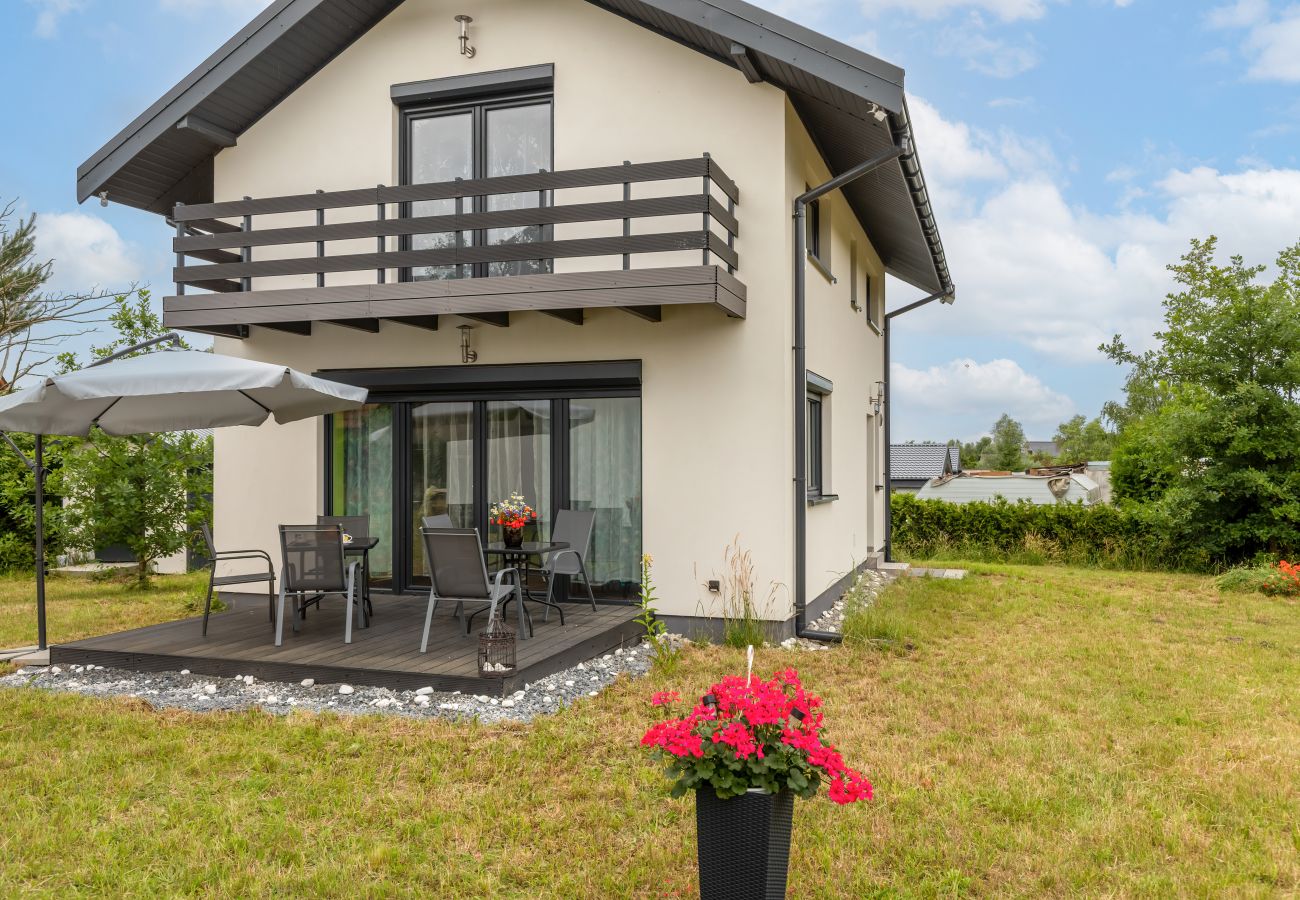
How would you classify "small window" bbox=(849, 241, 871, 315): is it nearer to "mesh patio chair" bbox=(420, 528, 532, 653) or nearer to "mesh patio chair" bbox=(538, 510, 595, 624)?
"mesh patio chair" bbox=(538, 510, 595, 624)

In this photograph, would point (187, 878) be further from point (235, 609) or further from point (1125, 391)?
point (1125, 391)

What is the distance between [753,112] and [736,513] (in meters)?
3.64

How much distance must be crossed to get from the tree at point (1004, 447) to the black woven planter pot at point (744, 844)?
65869mm

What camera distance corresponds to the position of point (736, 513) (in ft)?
26.5

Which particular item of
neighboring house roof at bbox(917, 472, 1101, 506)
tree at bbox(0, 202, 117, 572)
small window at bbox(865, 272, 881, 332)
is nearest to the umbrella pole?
small window at bbox(865, 272, 881, 332)

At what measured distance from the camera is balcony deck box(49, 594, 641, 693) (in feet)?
20.2

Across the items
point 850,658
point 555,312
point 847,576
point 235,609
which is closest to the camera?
point 850,658

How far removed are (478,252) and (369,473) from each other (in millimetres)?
2903

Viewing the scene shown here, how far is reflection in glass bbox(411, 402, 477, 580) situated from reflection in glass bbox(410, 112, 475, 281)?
1469 millimetres

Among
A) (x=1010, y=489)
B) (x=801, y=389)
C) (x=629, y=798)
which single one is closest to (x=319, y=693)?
(x=629, y=798)

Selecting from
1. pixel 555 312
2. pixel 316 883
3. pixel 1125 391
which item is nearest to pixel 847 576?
pixel 555 312

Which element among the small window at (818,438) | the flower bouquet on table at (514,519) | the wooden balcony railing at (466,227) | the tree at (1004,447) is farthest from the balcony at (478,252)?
the tree at (1004,447)

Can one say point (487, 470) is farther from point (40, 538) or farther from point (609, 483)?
point (40, 538)

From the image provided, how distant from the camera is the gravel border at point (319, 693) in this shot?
571cm
